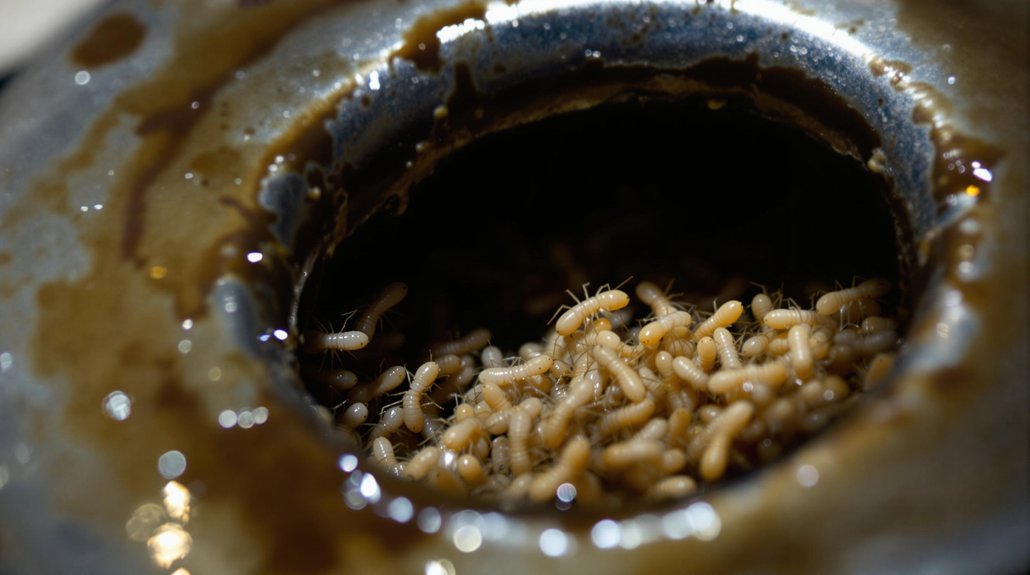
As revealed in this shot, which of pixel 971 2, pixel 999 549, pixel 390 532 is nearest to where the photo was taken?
pixel 999 549

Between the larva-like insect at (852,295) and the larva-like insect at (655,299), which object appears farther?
the larva-like insect at (655,299)

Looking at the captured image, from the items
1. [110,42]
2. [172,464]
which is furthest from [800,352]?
[110,42]

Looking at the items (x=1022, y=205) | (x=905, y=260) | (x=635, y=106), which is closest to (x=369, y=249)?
(x=635, y=106)

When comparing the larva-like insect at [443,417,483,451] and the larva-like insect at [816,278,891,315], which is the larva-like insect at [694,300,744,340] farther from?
the larva-like insect at [443,417,483,451]

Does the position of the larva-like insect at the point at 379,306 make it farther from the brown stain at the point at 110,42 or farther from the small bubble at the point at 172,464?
the brown stain at the point at 110,42

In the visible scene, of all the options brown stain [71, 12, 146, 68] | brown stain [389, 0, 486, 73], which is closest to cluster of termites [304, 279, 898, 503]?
brown stain [389, 0, 486, 73]

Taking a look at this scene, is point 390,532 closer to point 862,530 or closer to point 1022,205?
point 862,530

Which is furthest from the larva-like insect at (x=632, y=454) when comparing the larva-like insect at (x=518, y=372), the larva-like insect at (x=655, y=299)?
the larva-like insect at (x=655, y=299)
